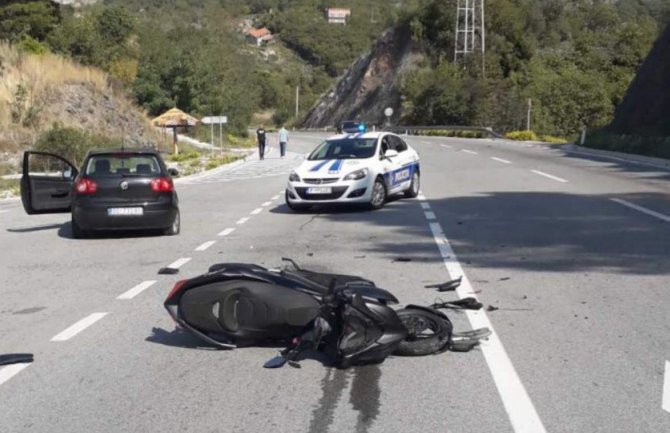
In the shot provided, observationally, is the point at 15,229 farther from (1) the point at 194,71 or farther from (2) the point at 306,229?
(1) the point at 194,71

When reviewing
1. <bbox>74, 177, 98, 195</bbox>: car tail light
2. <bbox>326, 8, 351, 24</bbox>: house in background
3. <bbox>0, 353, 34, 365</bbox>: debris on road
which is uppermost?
<bbox>326, 8, 351, 24</bbox>: house in background

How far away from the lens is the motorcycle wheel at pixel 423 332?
22.6ft

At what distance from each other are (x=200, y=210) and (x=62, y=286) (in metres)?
9.09

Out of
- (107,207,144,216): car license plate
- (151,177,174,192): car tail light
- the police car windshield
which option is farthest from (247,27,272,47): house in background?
(107,207,144,216): car license plate

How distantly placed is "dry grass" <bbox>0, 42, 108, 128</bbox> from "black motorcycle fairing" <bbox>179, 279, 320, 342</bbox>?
30831mm

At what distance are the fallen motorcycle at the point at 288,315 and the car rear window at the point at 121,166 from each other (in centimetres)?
777

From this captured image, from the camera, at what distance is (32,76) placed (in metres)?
39.8

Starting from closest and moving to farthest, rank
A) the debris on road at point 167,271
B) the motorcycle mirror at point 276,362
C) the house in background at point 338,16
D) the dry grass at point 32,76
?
the motorcycle mirror at point 276,362, the debris on road at point 167,271, the dry grass at point 32,76, the house in background at point 338,16

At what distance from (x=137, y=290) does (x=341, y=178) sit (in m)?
8.38

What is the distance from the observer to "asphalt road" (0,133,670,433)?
5531 millimetres

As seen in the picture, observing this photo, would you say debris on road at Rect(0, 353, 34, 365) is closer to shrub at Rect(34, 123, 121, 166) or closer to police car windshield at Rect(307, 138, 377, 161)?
police car windshield at Rect(307, 138, 377, 161)

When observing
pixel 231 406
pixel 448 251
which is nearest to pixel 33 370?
pixel 231 406

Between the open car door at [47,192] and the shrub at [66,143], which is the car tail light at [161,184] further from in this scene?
the shrub at [66,143]

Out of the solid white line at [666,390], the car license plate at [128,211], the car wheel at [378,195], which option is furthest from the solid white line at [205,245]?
the solid white line at [666,390]
